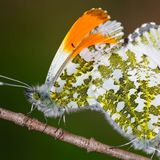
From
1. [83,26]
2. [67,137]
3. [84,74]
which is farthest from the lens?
[84,74]

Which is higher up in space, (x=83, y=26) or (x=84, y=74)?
(x=83, y=26)

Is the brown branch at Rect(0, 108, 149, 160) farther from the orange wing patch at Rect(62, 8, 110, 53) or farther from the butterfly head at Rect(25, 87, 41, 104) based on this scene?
the orange wing patch at Rect(62, 8, 110, 53)

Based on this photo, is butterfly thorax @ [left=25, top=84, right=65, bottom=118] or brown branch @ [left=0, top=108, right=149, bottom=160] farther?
butterfly thorax @ [left=25, top=84, right=65, bottom=118]

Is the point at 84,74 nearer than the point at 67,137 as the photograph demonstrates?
No

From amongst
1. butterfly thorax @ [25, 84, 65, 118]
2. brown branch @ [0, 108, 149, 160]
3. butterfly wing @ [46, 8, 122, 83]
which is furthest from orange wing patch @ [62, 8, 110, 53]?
brown branch @ [0, 108, 149, 160]

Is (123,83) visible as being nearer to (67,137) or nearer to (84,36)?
(84,36)

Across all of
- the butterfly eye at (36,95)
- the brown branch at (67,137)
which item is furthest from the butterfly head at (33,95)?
the brown branch at (67,137)

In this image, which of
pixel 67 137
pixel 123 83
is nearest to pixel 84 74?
pixel 123 83
